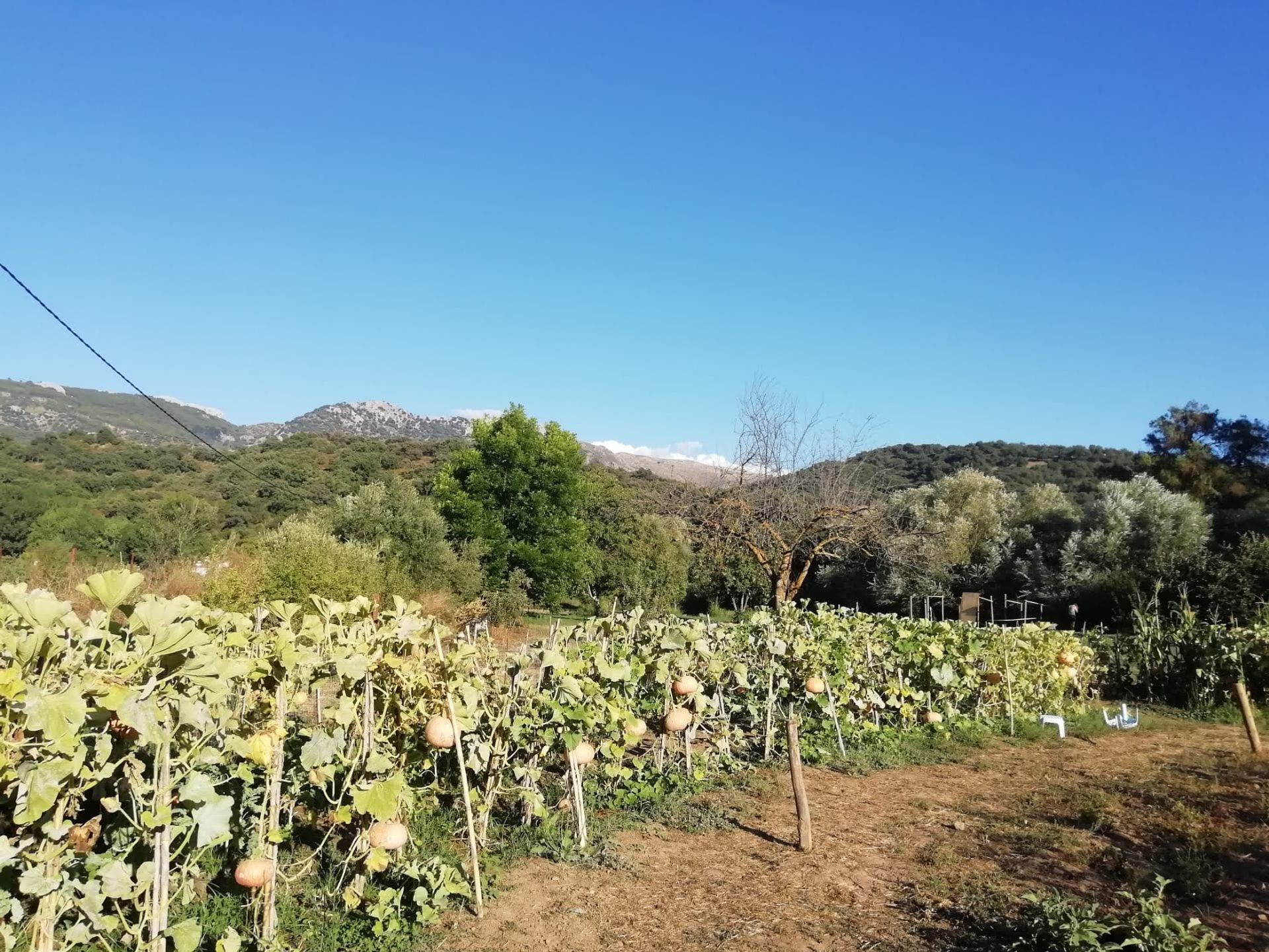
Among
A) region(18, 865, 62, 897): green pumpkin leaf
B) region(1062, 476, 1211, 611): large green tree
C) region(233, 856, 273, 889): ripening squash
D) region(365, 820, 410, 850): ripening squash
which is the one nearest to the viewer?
region(18, 865, 62, 897): green pumpkin leaf

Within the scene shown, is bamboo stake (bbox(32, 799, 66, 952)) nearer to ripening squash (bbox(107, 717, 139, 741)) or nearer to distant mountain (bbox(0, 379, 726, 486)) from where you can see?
ripening squash (bbox(107, 717, 139, 741))

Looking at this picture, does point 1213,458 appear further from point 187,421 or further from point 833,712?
point 187,421

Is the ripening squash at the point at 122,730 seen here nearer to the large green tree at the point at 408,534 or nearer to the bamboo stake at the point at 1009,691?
the bamboo stake at the point at 1009,691

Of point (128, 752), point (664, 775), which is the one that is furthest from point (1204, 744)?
point (128, 752)

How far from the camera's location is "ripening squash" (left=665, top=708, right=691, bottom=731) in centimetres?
611

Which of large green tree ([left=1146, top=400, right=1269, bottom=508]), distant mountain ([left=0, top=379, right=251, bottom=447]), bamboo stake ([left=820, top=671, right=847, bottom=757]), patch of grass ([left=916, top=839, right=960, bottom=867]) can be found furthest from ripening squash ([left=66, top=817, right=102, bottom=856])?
distant mountain ([left=0, top=379, right=251, bottom=447])

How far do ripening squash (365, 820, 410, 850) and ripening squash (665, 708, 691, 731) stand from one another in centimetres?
257

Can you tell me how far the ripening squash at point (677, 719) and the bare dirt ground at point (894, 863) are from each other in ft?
2.51

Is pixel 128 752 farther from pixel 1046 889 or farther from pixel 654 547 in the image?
pixel 654 547

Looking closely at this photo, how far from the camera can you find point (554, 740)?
5.17m

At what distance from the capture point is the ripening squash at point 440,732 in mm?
4336

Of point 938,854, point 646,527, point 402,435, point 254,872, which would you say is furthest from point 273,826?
point 402,435

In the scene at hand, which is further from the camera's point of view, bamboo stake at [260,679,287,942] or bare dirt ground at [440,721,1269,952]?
bare dirt ground at [440,721,1269,952]

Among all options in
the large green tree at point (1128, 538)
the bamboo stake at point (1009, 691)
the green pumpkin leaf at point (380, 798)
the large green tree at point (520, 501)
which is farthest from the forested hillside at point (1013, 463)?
the green pumpkin leaf at point (380, 798)
